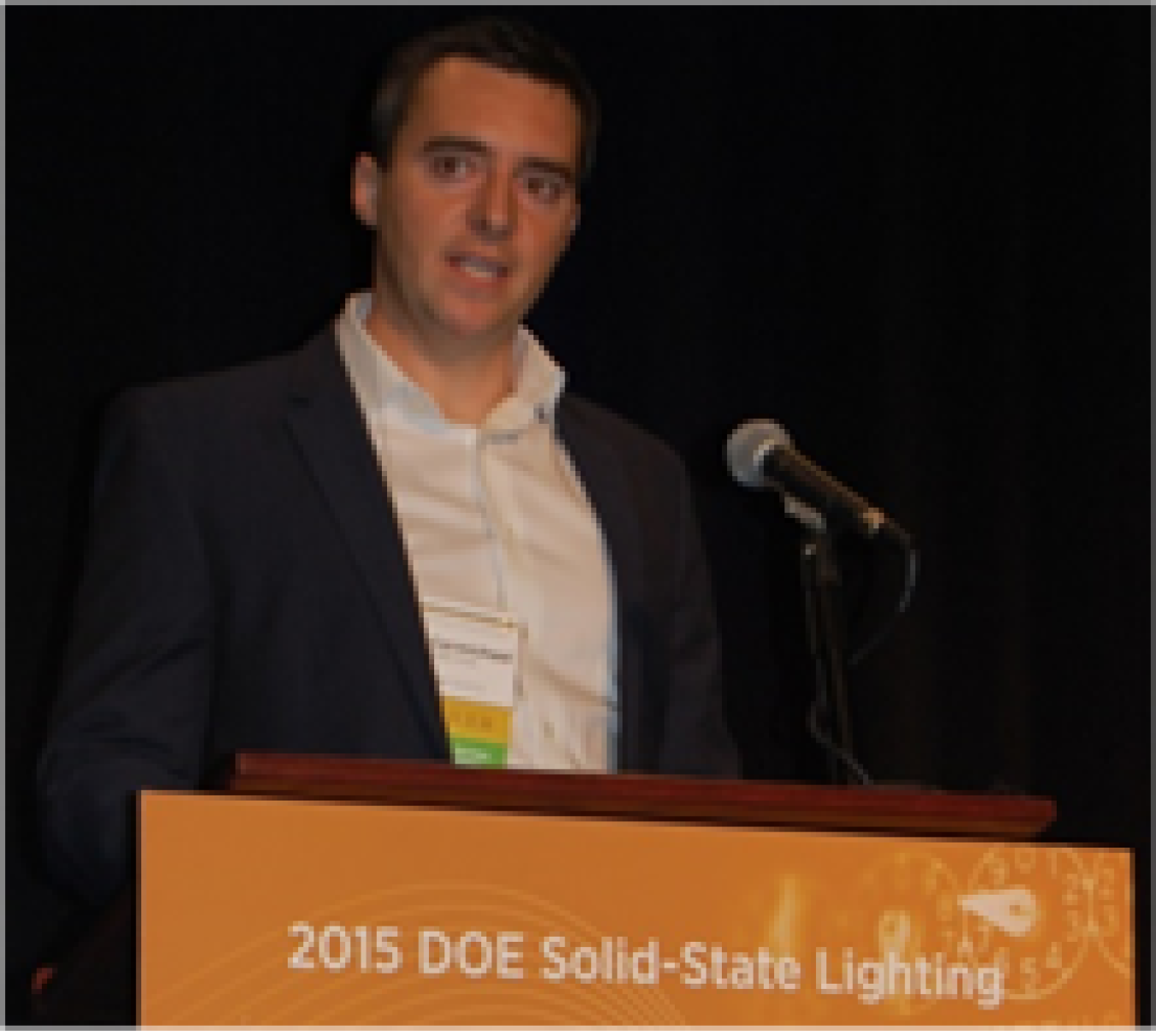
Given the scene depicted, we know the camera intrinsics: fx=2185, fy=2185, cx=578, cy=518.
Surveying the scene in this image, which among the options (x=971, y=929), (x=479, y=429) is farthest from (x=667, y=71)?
(x=971, y=929)

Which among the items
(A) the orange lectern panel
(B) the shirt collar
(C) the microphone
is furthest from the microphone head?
(A) the orange lectern panel

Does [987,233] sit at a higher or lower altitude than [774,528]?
higher

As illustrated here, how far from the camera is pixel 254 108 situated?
10.9 feet

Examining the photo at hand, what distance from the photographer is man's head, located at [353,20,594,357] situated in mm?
2465

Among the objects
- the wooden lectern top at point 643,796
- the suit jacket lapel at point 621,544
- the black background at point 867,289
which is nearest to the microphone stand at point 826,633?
the suit jacket lapel at point 621,544

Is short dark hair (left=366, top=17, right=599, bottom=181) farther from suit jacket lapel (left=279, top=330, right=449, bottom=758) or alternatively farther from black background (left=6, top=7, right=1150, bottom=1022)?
black background (left=6, top=7, right=1150, bottom=1022)

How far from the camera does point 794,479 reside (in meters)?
2.16

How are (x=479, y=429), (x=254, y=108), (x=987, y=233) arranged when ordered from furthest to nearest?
1. (x=987, y=233)
2. (x=254, y=108)
3. (x=479, y=429)

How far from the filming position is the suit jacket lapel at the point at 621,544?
236cm

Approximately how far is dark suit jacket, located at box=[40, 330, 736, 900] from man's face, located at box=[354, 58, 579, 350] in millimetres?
145

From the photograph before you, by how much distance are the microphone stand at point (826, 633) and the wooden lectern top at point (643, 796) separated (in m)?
0.42

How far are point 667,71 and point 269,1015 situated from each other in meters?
2.60

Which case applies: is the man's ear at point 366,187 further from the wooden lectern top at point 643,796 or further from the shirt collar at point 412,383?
the wooden lectern top at point 643,796

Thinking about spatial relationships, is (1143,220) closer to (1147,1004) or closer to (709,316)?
(709,316)
